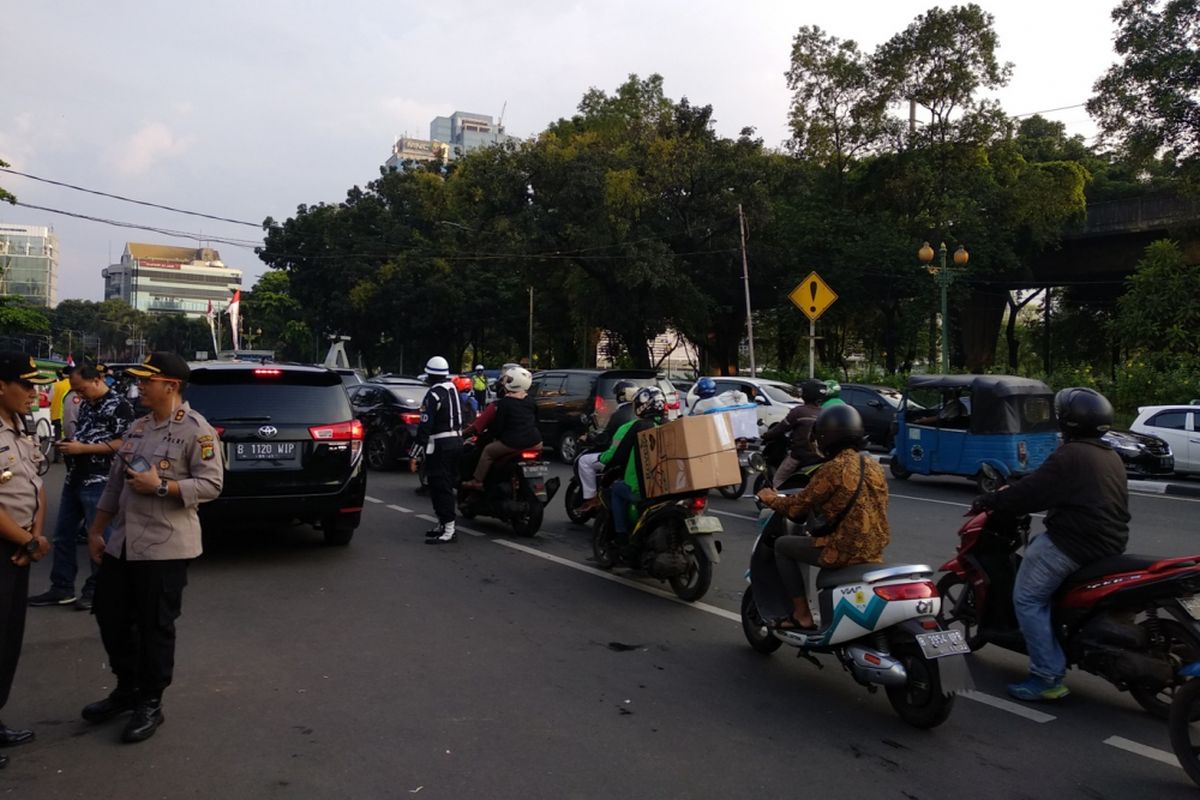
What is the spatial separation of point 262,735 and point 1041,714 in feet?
12.6

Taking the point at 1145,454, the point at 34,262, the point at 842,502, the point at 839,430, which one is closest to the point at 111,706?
the point at 842,502

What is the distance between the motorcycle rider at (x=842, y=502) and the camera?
15.3 feet

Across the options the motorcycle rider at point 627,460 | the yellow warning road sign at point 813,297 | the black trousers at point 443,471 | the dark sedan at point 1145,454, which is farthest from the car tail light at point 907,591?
the yellow warning road sign at point 813,297

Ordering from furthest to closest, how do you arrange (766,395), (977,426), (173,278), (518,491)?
1. (173,278)
2. (766,395)
3. (977,426)
4. (518,491)

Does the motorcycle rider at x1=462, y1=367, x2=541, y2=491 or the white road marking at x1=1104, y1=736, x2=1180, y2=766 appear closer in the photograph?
the white road marking at x1=1104, y1=736, x2=1180, y2=766

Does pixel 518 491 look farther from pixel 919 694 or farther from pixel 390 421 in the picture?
pixel 390 421

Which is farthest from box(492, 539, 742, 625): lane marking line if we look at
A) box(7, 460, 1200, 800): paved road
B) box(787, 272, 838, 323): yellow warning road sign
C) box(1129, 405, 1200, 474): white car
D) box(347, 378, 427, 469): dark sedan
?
box(787, 272, 838, 323): yellow warning road sign

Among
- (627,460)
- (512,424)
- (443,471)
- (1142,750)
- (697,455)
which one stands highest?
(512,424)

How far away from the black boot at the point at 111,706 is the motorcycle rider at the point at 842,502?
3334 millimetres

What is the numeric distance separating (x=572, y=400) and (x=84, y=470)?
10814 millimetres

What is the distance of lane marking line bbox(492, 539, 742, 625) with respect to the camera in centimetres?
661

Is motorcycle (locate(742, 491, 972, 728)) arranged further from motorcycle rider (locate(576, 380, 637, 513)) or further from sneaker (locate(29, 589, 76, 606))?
sneaker (locate(29, 589, 76, 606))

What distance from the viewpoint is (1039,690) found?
4.82 meters

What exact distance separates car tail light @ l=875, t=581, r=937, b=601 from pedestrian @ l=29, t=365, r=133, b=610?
5065mm
